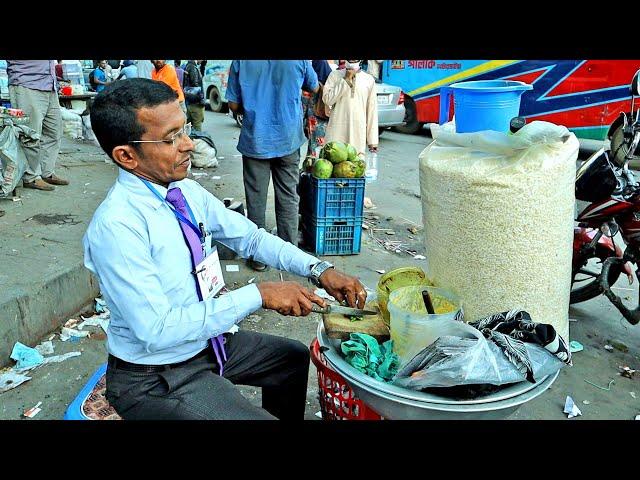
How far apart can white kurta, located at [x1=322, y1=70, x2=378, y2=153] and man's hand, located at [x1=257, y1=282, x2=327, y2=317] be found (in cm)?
450

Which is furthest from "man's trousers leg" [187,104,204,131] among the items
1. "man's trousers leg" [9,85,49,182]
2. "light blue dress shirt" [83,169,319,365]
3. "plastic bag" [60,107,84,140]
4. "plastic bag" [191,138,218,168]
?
"light blue dress shirt" [83,169,319,365]

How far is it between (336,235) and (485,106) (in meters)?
3.02

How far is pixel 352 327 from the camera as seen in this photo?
2027mm

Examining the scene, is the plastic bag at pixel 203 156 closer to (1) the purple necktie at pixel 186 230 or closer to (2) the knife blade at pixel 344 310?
(1) the purple necktie at pixel 186 230

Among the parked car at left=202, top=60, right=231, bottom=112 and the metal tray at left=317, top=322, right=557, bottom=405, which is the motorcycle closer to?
the metal tray at left=317, top=322, right=557, bottom=405

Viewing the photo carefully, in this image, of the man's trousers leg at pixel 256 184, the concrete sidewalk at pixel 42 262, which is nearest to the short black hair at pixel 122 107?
the concrete sidewalk at pixel 42 262

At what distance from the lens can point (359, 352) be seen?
1.88 metres

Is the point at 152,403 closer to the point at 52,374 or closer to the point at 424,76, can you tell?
the point at 52,374

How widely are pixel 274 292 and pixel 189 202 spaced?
564mm

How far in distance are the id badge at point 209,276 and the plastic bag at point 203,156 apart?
6218 millimetres

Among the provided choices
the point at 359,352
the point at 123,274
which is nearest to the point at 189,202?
the point at 123,274

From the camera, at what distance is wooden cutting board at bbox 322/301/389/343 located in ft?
6.55

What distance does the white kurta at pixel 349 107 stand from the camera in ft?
20.2
